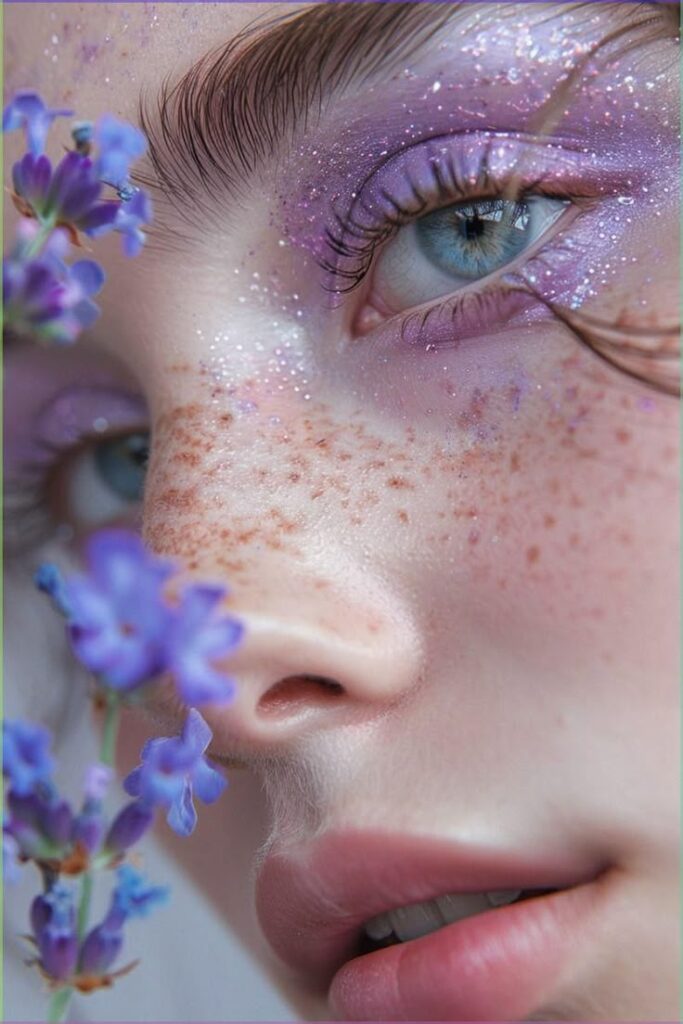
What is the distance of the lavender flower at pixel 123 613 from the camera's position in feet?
0.89

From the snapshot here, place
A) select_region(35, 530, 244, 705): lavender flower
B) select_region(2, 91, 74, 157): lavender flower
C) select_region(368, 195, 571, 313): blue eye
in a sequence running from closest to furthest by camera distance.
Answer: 1. select_region(35, 530, 244, 705): lavender flower
2. select_region(2, 91, 74, 157): lavender flower
3. select_region(368, 195, 571, 313): blue eye

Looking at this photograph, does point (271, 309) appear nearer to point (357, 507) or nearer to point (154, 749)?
point (357, 507)

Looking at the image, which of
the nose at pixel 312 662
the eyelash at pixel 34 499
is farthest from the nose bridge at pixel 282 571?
the eyelash at pixel 34 499

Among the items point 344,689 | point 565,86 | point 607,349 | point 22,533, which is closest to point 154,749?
point 344,689

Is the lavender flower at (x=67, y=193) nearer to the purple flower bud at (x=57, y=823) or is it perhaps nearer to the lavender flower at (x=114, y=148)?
the lavender flower at (x=114, y=148)

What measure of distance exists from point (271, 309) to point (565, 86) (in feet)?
0.70

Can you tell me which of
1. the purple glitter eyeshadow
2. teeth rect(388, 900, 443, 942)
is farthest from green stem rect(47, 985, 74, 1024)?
the purple glitter eyeshadow

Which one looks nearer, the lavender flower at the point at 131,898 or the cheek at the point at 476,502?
the lavender flower at the point at 131,898

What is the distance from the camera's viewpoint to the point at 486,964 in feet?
1.93

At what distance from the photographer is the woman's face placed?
560mm

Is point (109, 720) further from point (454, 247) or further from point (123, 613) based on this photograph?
point (454, 247)

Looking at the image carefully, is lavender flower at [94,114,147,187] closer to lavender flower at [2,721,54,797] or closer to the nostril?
lavender flower at [2,721,54,797]

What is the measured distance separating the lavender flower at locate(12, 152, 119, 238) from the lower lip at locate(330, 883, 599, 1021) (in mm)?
387

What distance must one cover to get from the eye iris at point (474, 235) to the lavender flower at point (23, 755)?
434mm
